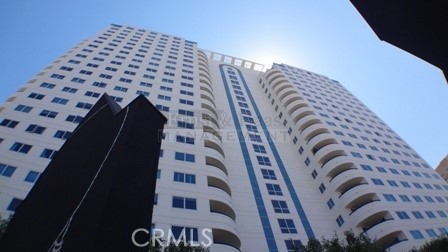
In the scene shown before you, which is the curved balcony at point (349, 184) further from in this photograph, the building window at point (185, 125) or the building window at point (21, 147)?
the building window at point (21, 147)

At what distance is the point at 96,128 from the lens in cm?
652

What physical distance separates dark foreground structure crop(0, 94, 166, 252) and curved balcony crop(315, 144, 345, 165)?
33925mm

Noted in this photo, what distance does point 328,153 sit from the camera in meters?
36.6

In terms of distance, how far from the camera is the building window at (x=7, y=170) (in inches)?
769

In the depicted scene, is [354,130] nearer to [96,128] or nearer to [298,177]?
[298,177]

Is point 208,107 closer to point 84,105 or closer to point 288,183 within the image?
point 288,183

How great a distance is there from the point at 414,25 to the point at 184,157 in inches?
931

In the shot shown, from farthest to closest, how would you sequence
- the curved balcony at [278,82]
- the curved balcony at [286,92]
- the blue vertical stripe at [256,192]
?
the curved balcony at [278,82], the curved balcony at [286,92], the blue vertical stripe at [256,192]

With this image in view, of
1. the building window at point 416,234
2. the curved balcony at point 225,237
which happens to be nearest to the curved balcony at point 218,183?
the curved balcony at point 225,237

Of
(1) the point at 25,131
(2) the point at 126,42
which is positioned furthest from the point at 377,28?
(2) the point at 126,42

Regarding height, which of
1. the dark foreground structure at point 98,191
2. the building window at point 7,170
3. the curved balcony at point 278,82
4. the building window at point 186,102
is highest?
the curved balcony at point 278,82

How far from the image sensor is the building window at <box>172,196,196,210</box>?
21.2m

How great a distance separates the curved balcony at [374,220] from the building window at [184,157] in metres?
18.5

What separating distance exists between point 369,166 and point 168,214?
27.5 meters
